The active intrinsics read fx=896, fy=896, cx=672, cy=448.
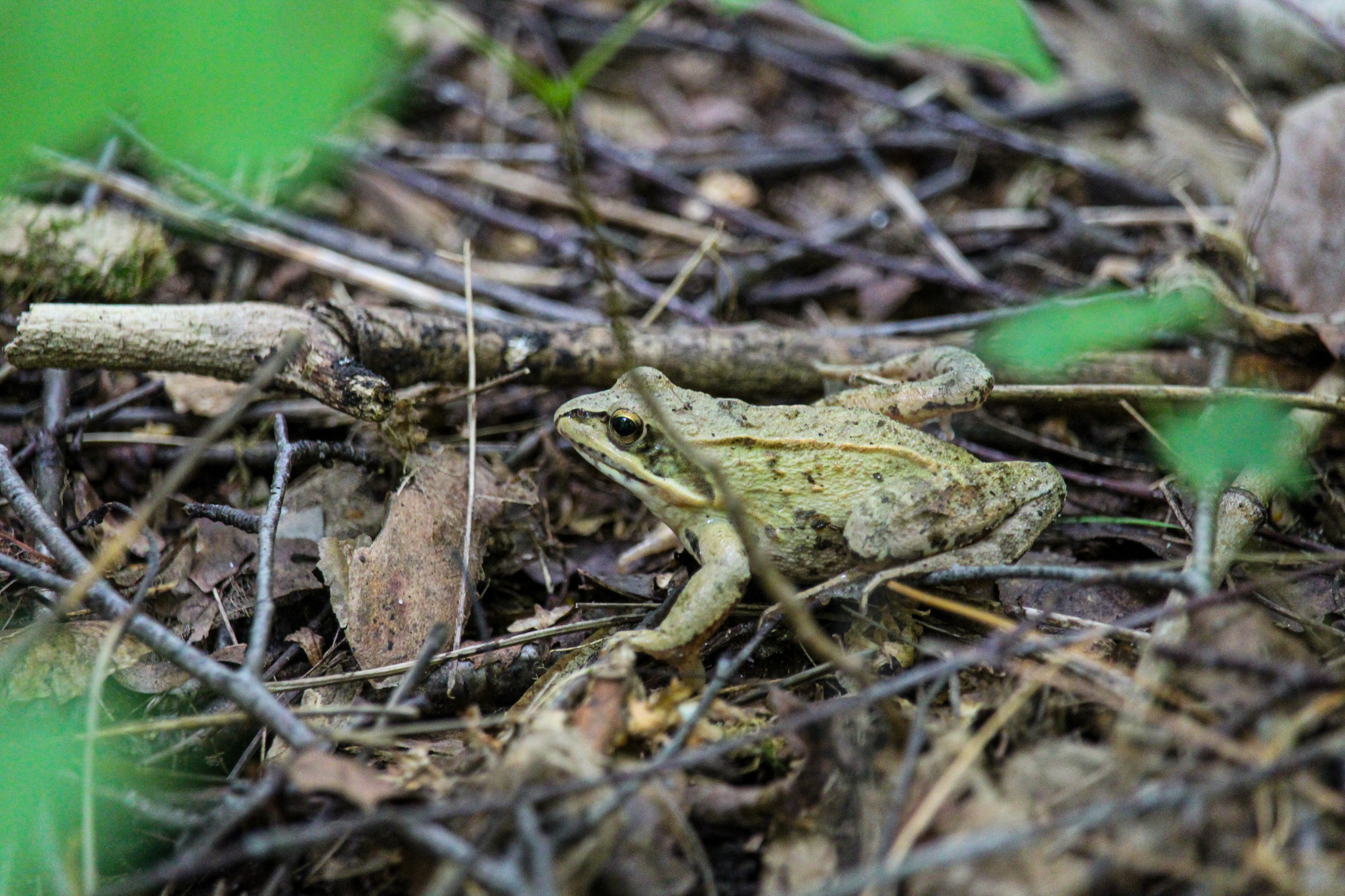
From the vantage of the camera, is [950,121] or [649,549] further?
[950,121]

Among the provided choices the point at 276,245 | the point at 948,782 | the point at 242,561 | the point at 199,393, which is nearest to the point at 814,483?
the point at 948,782

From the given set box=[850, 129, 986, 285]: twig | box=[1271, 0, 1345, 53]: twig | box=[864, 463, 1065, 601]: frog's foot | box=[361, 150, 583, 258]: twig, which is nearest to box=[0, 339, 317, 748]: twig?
box=[864, 463, 1065, 601]: frog's foot

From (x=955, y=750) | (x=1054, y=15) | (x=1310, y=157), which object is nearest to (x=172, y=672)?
(x=955, y=750)

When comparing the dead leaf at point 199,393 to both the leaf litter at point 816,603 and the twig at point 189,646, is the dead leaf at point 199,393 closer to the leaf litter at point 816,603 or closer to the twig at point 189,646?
the leaf litter at point 816,603

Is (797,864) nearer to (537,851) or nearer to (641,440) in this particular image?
(537,851)

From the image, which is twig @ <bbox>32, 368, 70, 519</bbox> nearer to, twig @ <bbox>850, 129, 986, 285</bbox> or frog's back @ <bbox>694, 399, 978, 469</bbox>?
frog's back @ <bbox>694, 399, 978, 469</bbox>

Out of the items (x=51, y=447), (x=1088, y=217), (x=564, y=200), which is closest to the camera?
(x=51, y=447)

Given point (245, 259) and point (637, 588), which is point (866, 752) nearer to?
point (637, 588)
